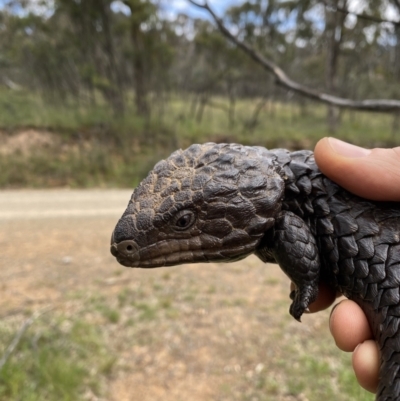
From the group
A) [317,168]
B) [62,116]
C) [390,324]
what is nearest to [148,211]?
[317,168]

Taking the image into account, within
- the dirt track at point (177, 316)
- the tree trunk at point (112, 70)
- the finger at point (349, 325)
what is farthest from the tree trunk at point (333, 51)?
the finger at point (349, 325)

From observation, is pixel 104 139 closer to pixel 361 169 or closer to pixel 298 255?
pixel 361 169

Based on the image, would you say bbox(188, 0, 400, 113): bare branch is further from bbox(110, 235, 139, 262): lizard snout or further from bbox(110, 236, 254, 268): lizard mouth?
bbox(110, 235, 139, 262): lizard snout

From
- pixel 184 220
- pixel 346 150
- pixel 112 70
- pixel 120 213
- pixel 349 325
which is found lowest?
pixel 120 213

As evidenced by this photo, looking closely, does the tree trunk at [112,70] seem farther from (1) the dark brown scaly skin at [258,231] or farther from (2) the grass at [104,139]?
(1) the dark brown scaly skin at [258,231]

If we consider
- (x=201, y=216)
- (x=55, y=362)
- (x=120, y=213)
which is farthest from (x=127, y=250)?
(x=120, y=213)
